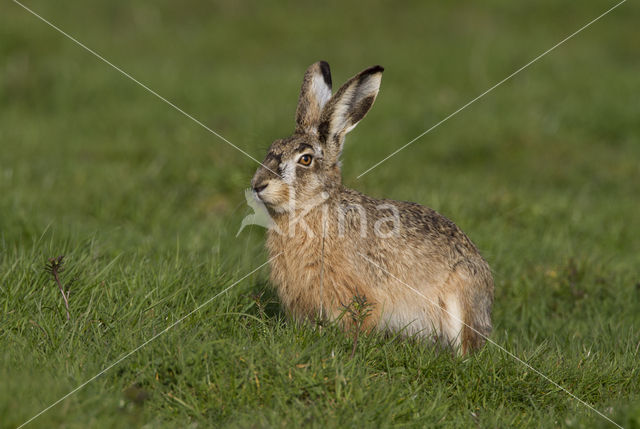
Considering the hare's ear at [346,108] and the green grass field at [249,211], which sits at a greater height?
the hare's ear at [346,108]

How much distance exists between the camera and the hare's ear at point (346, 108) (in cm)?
428

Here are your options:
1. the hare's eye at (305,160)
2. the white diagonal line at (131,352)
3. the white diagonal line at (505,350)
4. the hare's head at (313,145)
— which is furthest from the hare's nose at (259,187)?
the white diagonal line at (505,350)

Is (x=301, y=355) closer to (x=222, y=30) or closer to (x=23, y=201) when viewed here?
(x=23, y=201)

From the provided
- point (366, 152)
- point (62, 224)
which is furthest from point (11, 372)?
point (366, 152)

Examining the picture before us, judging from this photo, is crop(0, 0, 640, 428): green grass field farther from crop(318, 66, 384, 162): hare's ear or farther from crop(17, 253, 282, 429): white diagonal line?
crop(318, 66, 384, 162): hare's ear

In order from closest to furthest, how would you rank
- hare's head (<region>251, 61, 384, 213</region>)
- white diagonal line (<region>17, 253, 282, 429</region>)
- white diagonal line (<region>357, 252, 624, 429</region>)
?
white diagonal line (<region>17, 253, 282, 429</region>), white diagonal line (<region>357, 252, 624, 429</region>), hare's head (<region>251, 61, 384, 213</region>)

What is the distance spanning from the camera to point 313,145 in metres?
4.28

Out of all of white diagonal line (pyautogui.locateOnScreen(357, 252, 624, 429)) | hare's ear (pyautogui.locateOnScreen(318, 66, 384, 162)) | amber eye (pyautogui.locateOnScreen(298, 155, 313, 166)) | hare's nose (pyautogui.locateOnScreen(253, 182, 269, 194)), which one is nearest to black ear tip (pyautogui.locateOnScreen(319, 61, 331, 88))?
hare's ear (pyautogui.locateOnScreen(318, 66, 384, 162))

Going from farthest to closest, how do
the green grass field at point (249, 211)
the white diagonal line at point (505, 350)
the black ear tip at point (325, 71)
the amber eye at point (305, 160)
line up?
1. the black ear tip at point (325, 71)
2. the amber eye at point (305, 160)
3. the white diagonal line at point (505, 350)
4. the green grass field at point (249, 211)

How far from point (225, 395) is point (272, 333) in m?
0.52

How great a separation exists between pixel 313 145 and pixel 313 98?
41 centimetres

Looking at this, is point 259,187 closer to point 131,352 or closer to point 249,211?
point 131,352

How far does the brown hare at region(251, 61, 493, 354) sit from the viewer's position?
410 centimetres

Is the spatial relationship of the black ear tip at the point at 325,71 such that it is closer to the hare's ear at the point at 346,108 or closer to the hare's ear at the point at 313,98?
the hare's ear at the point at 313,98
